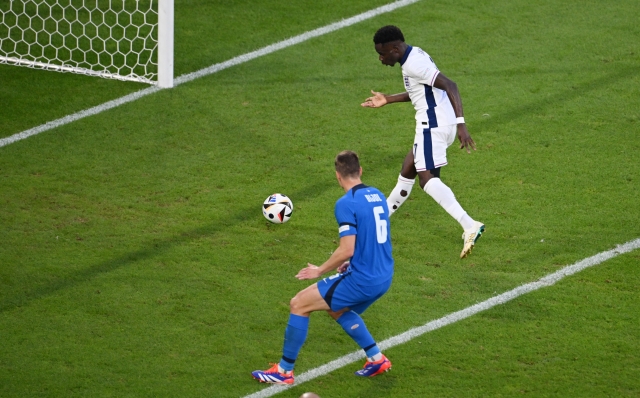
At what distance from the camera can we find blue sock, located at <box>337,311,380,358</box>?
22.0 feet

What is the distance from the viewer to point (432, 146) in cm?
848

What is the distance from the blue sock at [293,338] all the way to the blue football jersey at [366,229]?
0.53 m

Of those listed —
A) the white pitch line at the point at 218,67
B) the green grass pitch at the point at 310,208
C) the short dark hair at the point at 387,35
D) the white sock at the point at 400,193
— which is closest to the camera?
the green grass pitch at the point at 310,208

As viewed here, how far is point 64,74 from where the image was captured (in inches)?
475

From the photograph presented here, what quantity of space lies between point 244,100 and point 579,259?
15.6 feet

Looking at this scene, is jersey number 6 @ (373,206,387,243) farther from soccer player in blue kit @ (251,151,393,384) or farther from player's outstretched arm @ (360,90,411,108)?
player's outstretched arm @ (360,90,411,108)

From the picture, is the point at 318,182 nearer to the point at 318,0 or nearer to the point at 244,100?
the point at 244,100

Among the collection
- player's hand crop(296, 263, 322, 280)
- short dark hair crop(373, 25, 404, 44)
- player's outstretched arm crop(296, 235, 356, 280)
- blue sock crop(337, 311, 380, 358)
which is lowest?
blue sock crop(337, 311, 380, 358)

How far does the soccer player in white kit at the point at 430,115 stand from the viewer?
823 cm

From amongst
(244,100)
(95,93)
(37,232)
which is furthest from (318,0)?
(37,232)

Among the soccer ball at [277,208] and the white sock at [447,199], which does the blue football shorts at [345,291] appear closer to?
the white sock at [447,199]

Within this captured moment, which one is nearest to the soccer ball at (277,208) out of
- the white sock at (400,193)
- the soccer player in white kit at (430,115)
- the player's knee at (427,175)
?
the white sock at (400,193)

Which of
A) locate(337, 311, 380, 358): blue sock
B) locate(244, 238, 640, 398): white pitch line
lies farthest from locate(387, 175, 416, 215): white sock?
locate(337, 311, 380, 358): blue sock

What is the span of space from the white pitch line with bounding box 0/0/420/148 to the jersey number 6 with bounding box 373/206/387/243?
573 cm
